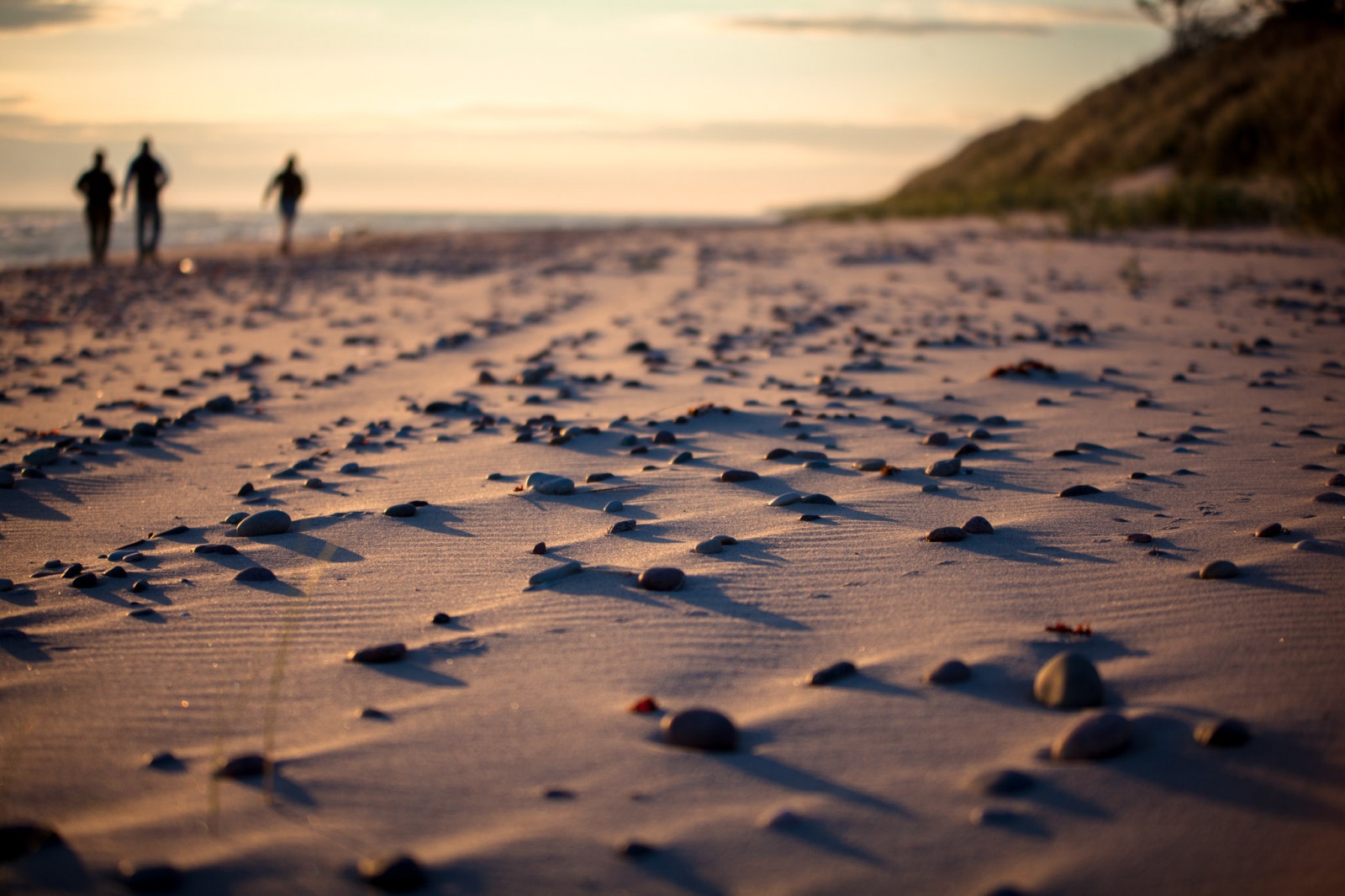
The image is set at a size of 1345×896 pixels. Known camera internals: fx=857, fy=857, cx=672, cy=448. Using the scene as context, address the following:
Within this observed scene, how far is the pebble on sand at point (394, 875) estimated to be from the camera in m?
1.37

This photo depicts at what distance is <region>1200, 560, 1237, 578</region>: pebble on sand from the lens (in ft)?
7.71

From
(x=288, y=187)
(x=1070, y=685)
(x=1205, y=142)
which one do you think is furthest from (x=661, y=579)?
(x=1205, y=142)

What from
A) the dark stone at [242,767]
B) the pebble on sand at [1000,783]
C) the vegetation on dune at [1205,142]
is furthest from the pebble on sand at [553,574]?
the vegetation on dune at [1205,142]

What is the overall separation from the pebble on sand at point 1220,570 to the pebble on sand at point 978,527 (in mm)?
606

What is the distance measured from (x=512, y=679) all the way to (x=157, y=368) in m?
5.78

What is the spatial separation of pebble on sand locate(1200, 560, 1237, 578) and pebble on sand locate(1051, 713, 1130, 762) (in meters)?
0.93

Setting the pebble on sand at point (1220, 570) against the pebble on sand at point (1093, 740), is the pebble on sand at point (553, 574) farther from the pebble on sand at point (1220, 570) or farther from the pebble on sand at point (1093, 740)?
the pebble on sand at point (1220, 570)

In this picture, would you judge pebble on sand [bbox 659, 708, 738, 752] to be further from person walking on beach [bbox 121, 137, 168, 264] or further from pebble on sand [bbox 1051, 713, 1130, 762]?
person walking on beach [bbox 121, 137, 168, 264]

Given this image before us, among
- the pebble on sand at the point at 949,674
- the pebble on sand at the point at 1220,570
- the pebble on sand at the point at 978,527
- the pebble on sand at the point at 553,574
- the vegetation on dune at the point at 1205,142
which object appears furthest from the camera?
the vegetation on dune at the point at 1205,142

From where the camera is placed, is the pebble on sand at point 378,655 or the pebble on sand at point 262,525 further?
the pebble on sand at point 262,525

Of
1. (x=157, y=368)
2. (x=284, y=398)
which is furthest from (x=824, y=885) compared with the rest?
(x=157, y=368)

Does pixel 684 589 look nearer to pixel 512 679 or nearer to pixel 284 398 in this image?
pixel 512 679

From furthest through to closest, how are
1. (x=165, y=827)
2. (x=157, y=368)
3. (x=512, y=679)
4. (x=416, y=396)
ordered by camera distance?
(x=157, y=368) < (x=416, y=396) < (x=512, y=679) < (x=165, y=827)

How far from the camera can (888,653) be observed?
6.73ft
